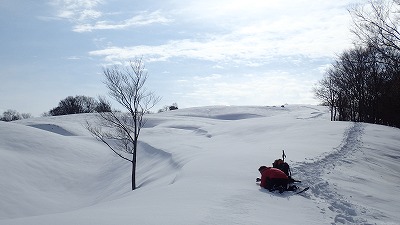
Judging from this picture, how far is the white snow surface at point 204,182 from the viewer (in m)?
6.94

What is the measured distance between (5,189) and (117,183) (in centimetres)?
704

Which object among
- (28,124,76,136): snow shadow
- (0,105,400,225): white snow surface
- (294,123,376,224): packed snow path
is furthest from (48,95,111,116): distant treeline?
(294,123,376,224): packed snow path

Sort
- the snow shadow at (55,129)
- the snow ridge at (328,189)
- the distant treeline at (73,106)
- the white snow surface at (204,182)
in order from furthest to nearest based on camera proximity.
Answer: the distant treeline at (73,106) → the snow shadow at (55,129) → the snow ridge at (328,189) → the white snow surface at (204,182)

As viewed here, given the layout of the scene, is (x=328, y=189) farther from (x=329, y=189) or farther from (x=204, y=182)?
(x=204, y=182)

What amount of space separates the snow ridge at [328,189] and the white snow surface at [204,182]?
2cm

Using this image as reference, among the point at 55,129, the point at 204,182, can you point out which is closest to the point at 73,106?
the point at 55,129

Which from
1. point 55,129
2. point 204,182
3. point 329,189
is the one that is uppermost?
point 204,182

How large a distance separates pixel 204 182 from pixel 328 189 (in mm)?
3554

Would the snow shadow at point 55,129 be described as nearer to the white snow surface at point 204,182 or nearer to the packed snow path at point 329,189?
the white snow surface at point 204,182

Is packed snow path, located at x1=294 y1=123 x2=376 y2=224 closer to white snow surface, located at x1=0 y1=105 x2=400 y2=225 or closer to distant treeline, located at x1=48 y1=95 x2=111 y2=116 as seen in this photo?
white snow surface, located at x1=0 y1=105 x2=400 y2=225

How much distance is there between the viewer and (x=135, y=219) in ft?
19.1

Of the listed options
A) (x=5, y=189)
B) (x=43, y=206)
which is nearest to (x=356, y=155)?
(x=43, y=206)

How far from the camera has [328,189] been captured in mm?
9961

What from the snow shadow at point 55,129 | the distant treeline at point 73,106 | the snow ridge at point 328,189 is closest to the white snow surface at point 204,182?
the snow ridge at point 328,189
